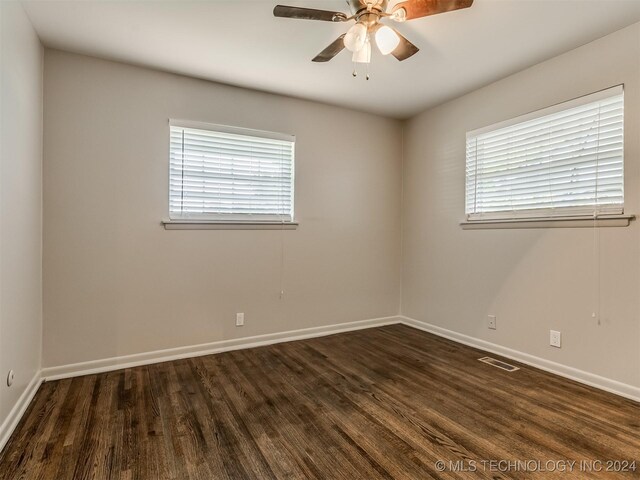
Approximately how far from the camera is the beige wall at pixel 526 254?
2.38 m

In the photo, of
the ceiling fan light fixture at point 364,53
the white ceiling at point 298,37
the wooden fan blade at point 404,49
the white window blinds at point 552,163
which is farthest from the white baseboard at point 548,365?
the ceiling fan light fixture at point 364,53

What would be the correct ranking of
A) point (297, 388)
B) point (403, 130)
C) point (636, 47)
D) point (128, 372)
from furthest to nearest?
point (403, 130)
point (128, 372)
point (297, 388)
point (636, 47)

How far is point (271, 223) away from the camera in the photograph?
137 inches

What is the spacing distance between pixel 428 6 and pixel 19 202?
2.61 meters

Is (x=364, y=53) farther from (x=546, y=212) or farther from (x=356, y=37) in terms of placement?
(x=546, y=212)

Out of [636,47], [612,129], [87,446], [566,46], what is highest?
[566,46]

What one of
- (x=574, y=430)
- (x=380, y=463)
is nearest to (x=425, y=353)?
(x=574, y=430)

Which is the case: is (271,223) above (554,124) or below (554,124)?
below

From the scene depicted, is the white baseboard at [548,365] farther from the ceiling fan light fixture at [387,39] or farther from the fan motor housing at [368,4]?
the fan motor housing at [368,4]

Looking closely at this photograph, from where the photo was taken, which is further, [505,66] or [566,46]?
[505,66]

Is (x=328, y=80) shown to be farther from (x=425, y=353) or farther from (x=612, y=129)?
(x=425, y=353)

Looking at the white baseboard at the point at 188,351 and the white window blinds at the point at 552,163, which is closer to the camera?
the white window blinds at the point at 552,163

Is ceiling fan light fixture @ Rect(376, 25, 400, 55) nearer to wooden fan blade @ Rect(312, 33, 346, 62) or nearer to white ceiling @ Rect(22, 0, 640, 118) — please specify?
wooden fan blade @ Rect(312, 33, 346, 62)

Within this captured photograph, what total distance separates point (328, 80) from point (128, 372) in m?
3.03
